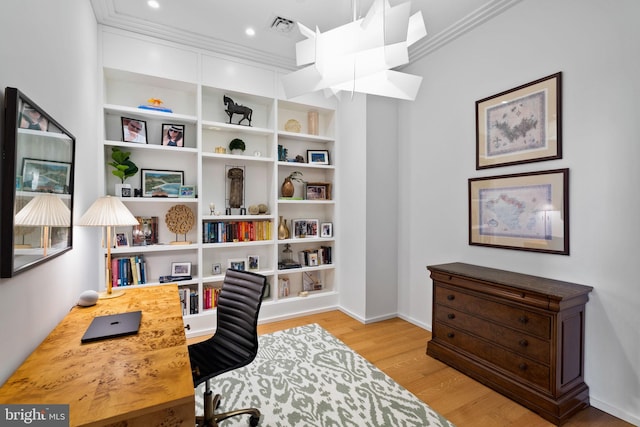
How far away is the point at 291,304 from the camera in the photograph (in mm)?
3572

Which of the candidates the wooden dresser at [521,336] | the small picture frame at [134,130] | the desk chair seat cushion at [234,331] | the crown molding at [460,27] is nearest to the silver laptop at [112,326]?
the desk chair seat cushion at [234,331]

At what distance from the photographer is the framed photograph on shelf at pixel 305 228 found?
3.76 meters

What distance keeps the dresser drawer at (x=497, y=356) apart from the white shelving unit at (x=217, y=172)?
1.60 metres

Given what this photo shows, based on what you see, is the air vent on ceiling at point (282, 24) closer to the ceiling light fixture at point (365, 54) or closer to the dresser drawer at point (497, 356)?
the ceiling light fixture at point (365, 54)

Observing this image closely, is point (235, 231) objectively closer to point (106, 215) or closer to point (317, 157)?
point (317, 157)

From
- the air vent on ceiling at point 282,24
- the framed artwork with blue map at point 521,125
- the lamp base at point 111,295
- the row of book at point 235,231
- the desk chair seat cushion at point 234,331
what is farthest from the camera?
the row of book at point 235,231

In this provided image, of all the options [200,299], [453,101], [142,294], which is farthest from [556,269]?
[200,299]

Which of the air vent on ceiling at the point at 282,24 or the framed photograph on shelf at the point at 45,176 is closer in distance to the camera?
the framed photograph on shelf at the point at 45,176

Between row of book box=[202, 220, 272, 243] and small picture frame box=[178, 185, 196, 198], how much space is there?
338 mm

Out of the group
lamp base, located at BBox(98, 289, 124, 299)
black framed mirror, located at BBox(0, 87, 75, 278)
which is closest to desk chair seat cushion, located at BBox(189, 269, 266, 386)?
lamp base, located at BBox(98, 289, 124, 299)

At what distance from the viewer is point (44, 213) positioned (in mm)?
1321

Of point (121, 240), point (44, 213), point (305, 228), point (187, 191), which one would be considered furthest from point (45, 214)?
point (305, 228)

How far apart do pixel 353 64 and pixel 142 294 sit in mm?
2043

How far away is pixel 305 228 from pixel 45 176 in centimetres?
271
